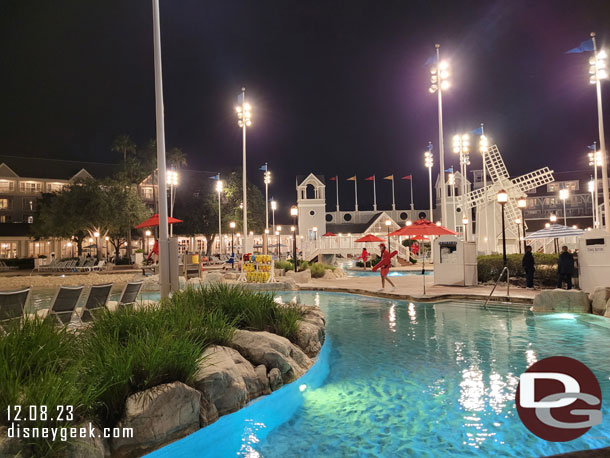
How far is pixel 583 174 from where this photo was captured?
67.9m

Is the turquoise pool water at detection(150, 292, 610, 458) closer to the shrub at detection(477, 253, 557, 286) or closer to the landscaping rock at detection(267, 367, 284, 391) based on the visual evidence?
the landscaping rock at detection(267, 367, 284, 391)

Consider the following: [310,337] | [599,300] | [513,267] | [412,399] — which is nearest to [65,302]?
[310,337]

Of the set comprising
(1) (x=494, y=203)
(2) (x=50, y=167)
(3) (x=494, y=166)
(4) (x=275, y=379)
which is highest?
(2) (x=50, y=167)

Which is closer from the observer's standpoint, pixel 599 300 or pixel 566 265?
pixel 599 300

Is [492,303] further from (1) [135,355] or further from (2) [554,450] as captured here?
(1) [135,355]

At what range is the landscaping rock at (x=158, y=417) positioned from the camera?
3840mm

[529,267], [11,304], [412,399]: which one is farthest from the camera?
[529,267]

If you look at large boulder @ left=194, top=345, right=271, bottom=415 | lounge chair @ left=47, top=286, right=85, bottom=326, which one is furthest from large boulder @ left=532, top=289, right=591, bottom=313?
lounge chair @ left=47, top=286, right=85, bottom=326

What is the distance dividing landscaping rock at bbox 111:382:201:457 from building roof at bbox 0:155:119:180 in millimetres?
58656

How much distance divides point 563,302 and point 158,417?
11.6 m

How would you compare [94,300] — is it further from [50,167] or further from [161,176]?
[50,167]

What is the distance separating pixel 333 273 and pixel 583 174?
63.5 metres

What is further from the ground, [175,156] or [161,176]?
[175,156]

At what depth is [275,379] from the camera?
5.69 meters
